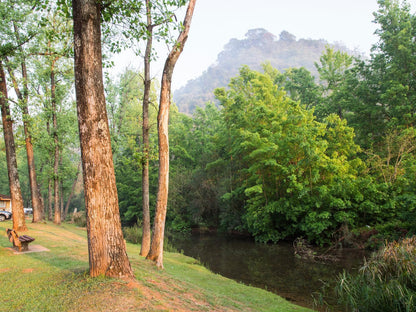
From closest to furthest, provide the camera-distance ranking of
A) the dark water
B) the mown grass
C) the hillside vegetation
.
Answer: the mown grass
the dark water
the hillside vegetation

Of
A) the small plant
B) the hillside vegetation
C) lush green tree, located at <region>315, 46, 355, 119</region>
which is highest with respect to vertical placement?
the hillside vegetation

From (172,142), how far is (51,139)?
2101cm

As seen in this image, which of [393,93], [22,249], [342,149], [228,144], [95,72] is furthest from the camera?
[228,144]

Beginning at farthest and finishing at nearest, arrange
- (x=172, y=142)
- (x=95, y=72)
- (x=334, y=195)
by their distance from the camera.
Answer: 1. (x=172, y=142)
2. (x=334, y=195)
3. (x=95, y=72)

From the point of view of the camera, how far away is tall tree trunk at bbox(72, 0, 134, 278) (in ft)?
17.5

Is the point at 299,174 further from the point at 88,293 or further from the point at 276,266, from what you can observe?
the point at 88,293

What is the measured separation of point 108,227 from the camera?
17.5 ft

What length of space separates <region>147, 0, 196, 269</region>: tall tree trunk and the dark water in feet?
15.6

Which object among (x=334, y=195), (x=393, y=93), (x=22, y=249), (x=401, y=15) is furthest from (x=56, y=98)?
(x=401, y=15)

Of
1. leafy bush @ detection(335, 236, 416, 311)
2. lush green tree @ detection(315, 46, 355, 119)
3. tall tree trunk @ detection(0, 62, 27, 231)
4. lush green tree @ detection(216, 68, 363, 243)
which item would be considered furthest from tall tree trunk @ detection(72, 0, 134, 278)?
lush green tree @ detection(315, 46, 355, 119)

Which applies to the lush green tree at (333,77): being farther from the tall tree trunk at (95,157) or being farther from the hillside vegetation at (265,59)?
the hillside vegetation at (265,59)

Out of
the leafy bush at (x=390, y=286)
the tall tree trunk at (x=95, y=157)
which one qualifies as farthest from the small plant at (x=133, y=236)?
the leafy bush at (x=390, y=286)

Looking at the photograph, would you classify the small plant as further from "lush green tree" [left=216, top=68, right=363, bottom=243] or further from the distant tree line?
"lush green tree" [left=216, top=68, right=363, bottom=243]

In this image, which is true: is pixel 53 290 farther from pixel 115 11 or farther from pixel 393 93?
pixel 393 93
